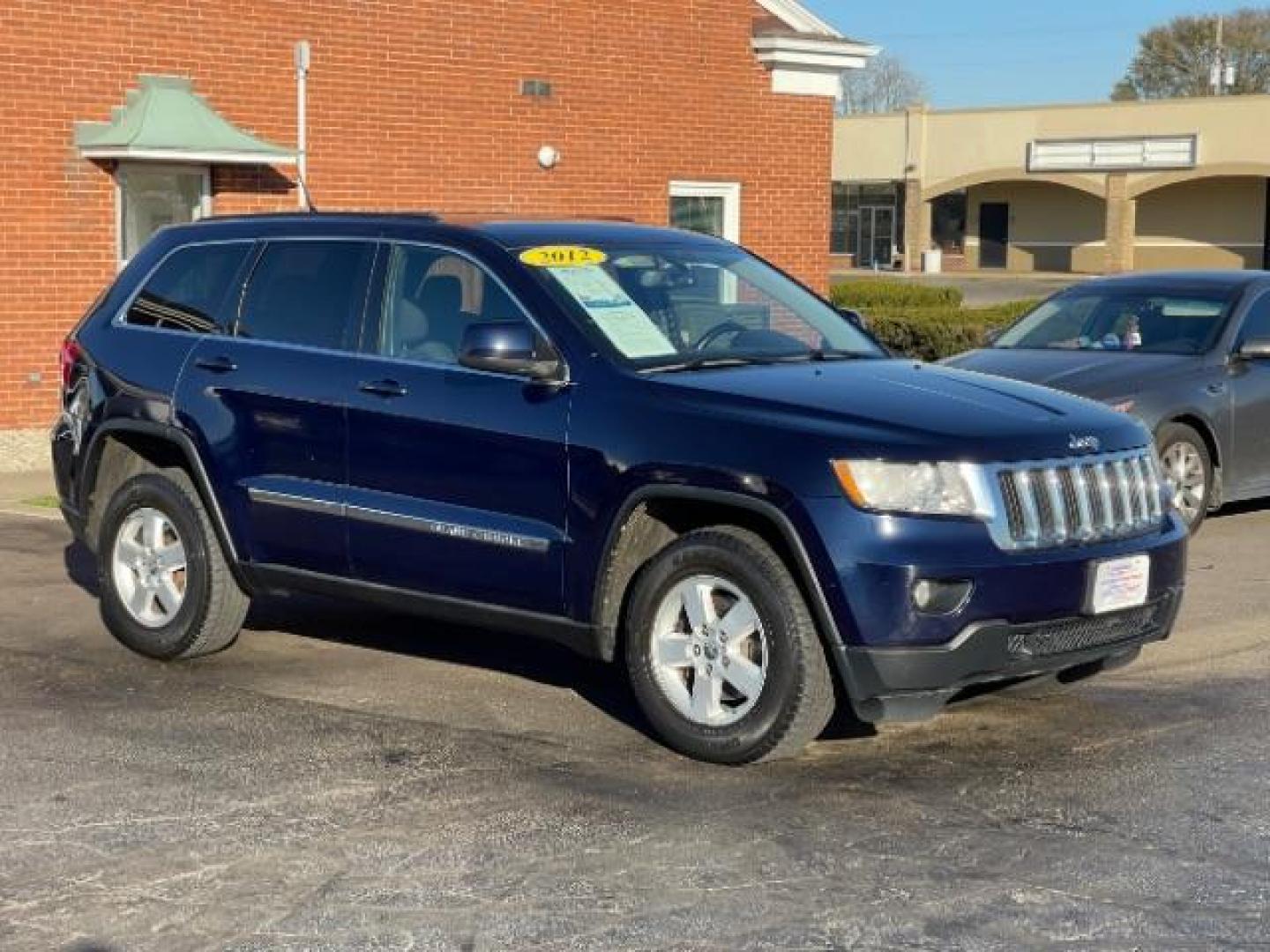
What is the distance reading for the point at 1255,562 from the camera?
1116cm

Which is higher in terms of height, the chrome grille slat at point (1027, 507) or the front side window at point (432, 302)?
the front side window at point (432, 302)

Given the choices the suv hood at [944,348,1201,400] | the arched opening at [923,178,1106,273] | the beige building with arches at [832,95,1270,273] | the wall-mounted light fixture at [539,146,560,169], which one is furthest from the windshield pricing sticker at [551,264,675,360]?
the arched opening at [923,178,1106,273]

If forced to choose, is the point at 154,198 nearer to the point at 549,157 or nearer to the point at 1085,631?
the point at 549,157

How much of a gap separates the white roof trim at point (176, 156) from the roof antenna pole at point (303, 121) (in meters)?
0.42

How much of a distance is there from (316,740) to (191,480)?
177cm

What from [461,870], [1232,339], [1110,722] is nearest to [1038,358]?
[1232,339]

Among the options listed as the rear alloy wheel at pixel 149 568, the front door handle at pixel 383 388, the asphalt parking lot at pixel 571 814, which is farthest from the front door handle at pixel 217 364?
the asphalt parking lot at pixel 571 814

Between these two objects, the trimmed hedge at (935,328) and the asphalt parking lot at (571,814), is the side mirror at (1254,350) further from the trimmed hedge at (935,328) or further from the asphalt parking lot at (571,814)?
the trimmed hedge at (935,328)

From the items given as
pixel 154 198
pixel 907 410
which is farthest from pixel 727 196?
pixel 907 410

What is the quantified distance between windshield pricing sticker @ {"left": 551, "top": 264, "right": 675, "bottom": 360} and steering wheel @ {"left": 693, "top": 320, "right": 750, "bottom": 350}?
0.15 metres

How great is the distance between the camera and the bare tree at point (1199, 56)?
8656 cm

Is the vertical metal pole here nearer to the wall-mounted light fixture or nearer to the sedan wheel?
the wall-mounted light fixture

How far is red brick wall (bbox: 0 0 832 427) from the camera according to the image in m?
16.0

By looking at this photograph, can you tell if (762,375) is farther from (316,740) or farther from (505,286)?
(316,740)
